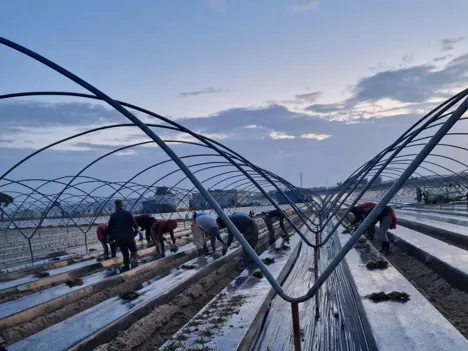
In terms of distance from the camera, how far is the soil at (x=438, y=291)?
5.66m

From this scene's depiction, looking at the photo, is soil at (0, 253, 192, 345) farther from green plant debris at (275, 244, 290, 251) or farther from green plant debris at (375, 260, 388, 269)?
green plant debris at (375, 260, 388, 269)

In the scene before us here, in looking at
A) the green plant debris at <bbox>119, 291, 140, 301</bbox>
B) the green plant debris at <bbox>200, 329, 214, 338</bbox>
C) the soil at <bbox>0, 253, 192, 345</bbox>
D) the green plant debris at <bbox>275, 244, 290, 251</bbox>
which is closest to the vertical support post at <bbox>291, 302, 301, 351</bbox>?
the green plant debris at <bbox>200, 329, 214, 338</bbox>

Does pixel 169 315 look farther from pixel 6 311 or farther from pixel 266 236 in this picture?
pixel 266 236

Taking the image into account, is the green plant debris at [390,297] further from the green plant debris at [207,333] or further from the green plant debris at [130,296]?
the green plant debris at [130,296]

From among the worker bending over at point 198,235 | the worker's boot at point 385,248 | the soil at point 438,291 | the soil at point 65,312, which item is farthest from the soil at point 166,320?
the worker's boot at point 385,248

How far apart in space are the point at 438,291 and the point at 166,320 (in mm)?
4169

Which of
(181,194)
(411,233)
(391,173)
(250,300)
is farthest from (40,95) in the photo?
(391,173)

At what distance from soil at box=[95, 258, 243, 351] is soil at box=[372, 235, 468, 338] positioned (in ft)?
11.0

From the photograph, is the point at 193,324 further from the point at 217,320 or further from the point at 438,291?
the point at 438,291

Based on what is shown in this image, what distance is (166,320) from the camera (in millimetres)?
6332

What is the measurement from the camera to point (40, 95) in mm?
4609

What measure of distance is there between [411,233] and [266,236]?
Result: 19.2 ft

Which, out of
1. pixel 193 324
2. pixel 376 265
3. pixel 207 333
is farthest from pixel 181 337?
pixel 376 265

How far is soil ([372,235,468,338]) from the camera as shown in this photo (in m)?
5.66
